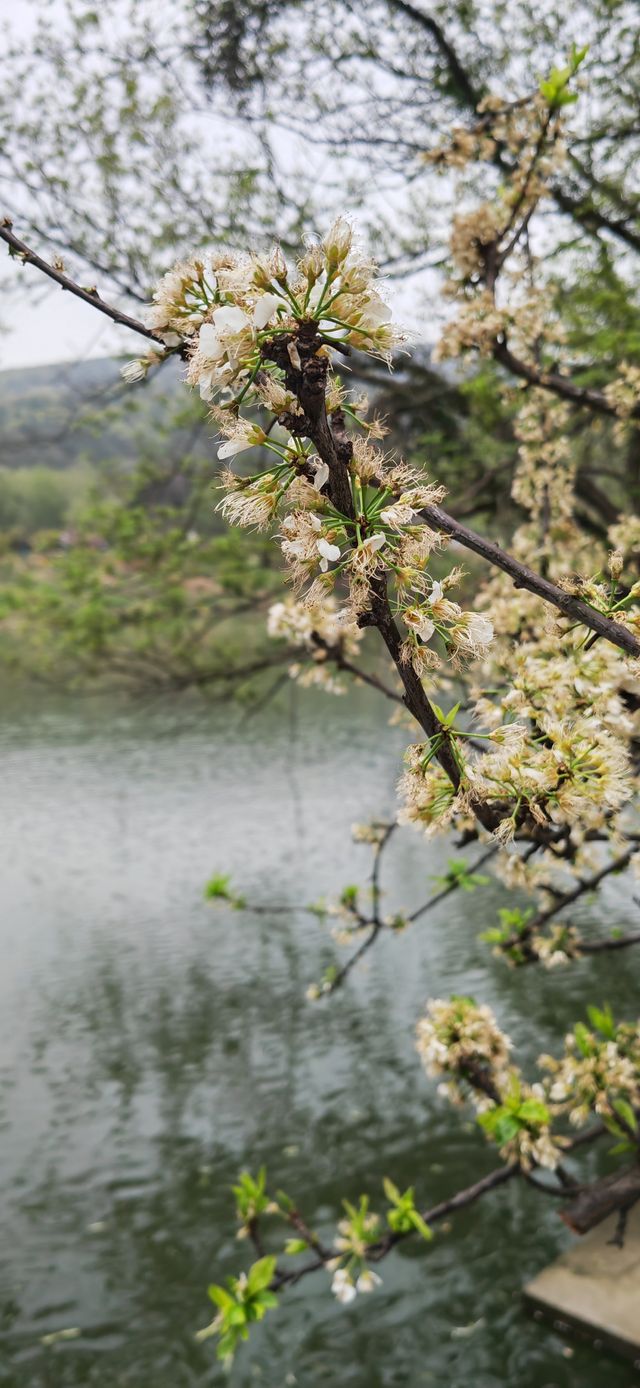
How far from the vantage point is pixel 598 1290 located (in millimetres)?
4023

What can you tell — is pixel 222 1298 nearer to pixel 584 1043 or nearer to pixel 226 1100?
pixel 584 1043

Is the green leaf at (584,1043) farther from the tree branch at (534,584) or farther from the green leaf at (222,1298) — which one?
the tree branch at (534,584)

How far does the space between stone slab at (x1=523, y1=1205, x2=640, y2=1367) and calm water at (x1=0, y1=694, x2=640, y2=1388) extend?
11 cm

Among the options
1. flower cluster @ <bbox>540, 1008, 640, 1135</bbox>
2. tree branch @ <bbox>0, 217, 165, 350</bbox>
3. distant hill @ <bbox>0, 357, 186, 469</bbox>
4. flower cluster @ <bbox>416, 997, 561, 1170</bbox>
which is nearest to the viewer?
tree branch @ <bbox>0, 217, 165, 350</bbox>

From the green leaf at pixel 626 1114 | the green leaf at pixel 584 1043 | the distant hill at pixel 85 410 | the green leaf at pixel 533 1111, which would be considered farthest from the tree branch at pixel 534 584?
the distant hill at pixel 85 410

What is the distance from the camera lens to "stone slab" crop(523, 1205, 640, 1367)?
12.6 ft

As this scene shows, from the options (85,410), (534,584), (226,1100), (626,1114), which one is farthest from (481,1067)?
(85,410)

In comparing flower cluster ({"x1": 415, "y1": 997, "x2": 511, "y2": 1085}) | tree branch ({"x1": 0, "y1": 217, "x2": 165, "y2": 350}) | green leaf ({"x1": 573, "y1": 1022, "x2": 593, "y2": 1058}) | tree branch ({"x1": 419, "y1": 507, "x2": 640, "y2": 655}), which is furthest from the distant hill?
tree branch ({"x1": 419, "y1": 507, "x2": 640, "y2": 655})

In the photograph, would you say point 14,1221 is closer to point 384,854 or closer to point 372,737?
point 384,854

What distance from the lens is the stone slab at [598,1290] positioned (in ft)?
12.6

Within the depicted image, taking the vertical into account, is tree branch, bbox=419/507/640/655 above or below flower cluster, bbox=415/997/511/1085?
above

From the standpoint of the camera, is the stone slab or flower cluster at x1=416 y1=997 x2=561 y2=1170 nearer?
flower cluster at x1=416 y1=997 x2=561 y2=1170

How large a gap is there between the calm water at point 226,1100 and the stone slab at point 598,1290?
0.11 m

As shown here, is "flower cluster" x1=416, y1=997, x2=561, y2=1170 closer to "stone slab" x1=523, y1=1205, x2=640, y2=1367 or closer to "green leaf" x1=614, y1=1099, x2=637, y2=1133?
"green leaf" x1=614, y1=1099, x2=637, y2=1133
